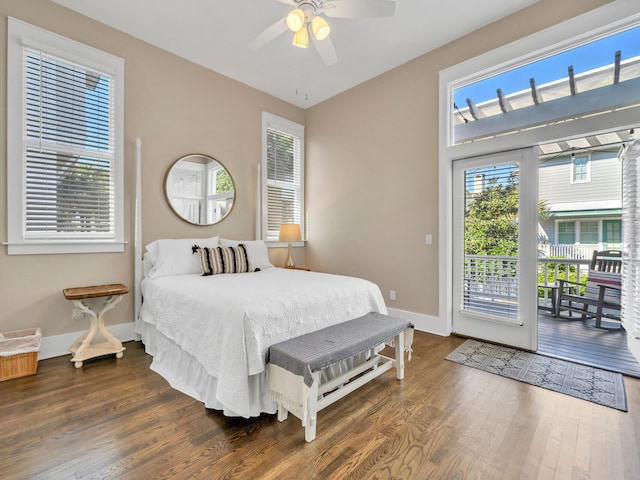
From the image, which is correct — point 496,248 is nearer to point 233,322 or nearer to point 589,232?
point 233,322

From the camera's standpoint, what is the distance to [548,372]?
251cm

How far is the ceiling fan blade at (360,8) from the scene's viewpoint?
2070 mm

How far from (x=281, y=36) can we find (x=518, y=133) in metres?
2.61

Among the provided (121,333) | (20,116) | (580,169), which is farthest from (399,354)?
(580,169)

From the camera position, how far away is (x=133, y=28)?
10.3 feet

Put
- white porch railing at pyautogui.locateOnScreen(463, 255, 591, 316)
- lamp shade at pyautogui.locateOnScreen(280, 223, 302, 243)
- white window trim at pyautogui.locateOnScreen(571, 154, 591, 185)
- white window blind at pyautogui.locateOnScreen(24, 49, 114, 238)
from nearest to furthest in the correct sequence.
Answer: white window blind at pyautogui.locateOnScreen(24, 49, 114, 238), white porch railing at pyautogui.locateOnScreen(463, 255, 591, 316), lamp shade at pyautogui.locateOnScreen(280, 223, 302, 243), white window trim at pyautogui.locateOnScreen(571, 154, 591, 185)

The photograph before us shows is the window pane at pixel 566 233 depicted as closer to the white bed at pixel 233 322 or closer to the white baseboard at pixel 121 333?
the white baseboard at pixel 121 333

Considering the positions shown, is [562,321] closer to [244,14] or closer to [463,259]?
[463,259]

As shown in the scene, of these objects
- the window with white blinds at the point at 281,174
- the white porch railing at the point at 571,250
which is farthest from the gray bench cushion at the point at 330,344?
the white porch railing at the point at 571,250

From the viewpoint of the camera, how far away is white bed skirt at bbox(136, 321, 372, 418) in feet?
Result: 6.09

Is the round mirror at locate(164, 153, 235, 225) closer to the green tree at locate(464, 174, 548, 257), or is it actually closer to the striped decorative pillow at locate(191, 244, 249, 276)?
the striped decorative pillow at locate(191, 244, 249, 276)

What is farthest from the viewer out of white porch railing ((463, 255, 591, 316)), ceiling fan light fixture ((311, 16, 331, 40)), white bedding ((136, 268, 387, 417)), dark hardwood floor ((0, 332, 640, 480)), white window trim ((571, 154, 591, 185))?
white window trim ((571, 154, 591, 185))

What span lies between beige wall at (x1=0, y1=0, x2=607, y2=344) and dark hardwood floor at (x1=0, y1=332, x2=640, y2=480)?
1012 mm

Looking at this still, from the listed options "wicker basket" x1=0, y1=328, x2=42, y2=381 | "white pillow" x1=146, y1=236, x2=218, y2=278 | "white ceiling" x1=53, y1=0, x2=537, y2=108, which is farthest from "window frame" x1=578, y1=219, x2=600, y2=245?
"wicker basket" x1=0, y1=328, x2=42, y2=381
